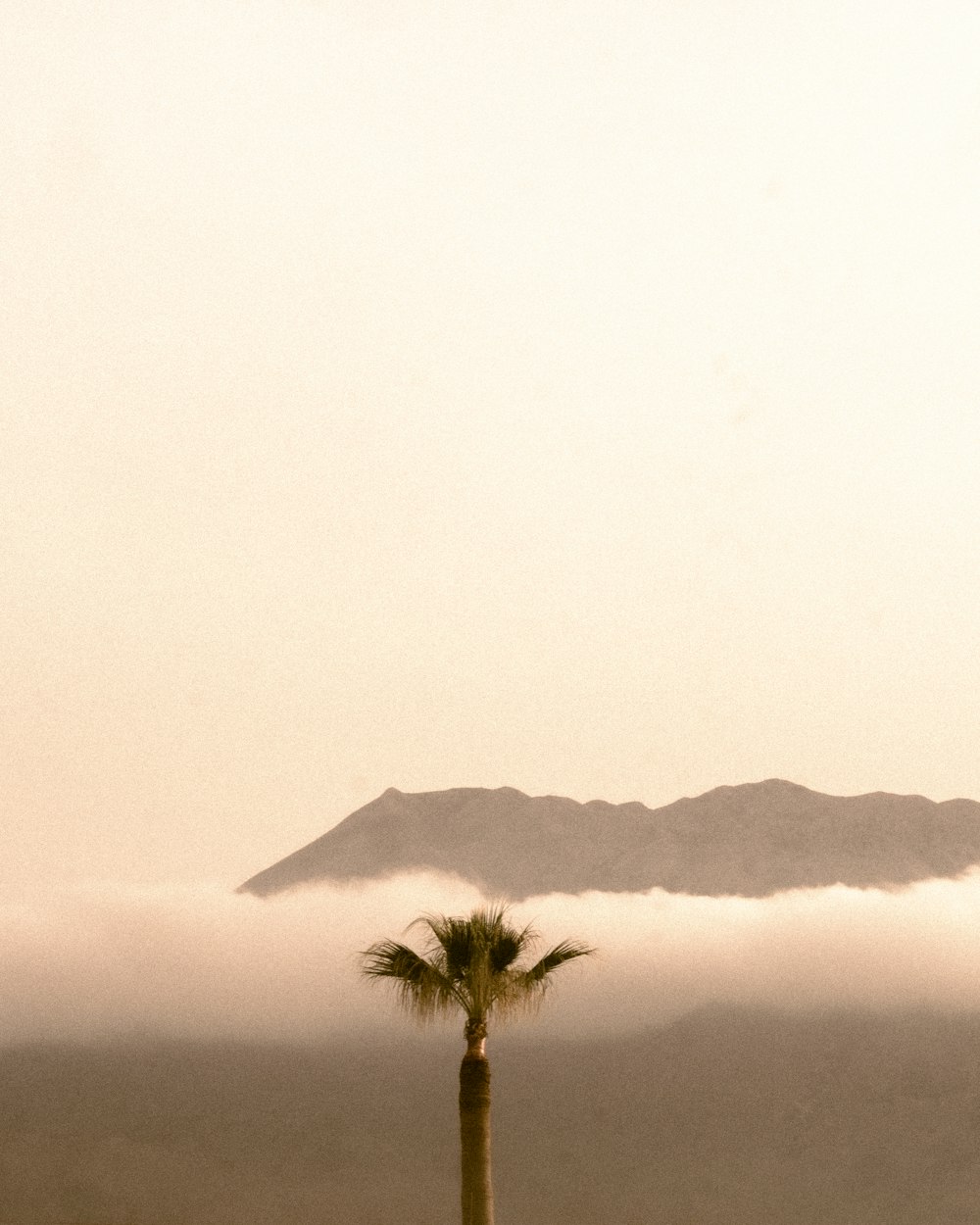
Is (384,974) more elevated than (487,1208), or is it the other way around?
(384,974)

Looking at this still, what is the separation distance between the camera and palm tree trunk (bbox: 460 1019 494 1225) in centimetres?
4031

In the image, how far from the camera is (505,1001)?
4169cm

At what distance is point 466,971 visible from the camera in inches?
1641

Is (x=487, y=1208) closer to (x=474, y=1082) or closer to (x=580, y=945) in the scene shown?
(x=474, y=1082)

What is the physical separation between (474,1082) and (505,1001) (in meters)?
1.76

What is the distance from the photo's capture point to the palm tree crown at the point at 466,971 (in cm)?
4156

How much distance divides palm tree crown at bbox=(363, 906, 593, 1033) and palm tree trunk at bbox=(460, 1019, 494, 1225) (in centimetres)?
57

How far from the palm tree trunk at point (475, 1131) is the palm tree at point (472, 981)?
20 mm

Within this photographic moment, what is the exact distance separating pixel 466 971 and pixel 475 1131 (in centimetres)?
320

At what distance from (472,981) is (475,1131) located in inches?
118

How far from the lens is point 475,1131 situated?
4112cm

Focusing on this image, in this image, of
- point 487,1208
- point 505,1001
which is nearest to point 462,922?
point 505,1001

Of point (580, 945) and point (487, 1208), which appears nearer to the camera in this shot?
point (487, 1208)

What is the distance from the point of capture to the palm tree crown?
41.6 meters
